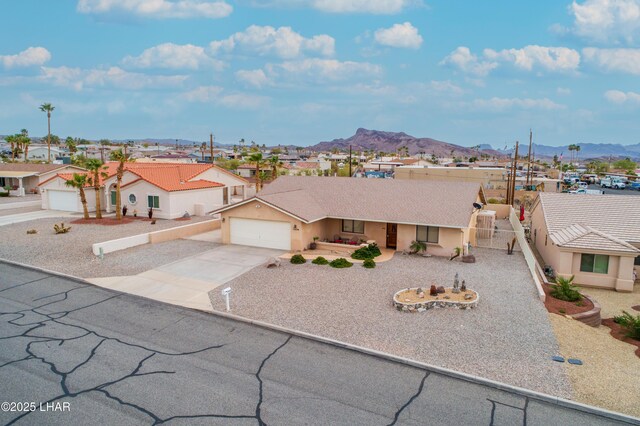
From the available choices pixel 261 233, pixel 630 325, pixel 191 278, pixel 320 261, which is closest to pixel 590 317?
pixel 630 325

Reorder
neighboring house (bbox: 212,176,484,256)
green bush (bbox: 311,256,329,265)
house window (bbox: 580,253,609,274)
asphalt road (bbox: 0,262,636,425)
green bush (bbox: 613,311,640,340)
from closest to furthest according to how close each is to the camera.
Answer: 1. asphalt road (bbox: 0,262,636,425)
2. green bush (bbox: 613,311,640,340)
3. house window (bbox: 580,253,609,274)
4. green bush (bbox: 311,256,329,265)
5. neighboring house (bbox: 212,176,484,256)

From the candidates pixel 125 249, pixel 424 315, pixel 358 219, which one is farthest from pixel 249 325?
pixel 125 249

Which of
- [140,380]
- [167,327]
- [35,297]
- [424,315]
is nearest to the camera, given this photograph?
[140,380]

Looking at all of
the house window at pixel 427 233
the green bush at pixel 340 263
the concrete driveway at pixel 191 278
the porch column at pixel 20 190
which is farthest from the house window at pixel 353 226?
the porch column at pixel 20 190

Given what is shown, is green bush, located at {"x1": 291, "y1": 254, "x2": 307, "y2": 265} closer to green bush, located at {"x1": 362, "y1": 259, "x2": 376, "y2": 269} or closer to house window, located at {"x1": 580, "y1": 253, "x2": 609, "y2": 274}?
green bush, located at {"x1": 362, "y1": 259, "x2": 376, "y2": 269}

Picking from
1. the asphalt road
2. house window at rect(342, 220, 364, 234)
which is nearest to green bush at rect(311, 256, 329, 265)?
house window at rect(342, 220, 364, 234)

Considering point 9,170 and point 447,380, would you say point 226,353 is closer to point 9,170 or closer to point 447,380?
point 447,380
